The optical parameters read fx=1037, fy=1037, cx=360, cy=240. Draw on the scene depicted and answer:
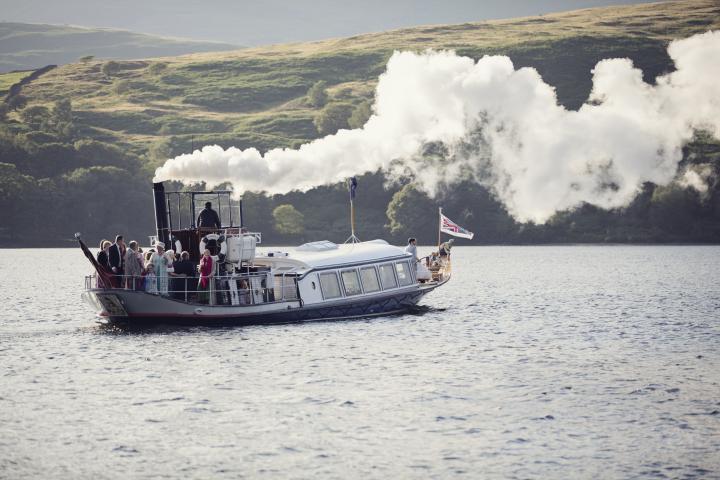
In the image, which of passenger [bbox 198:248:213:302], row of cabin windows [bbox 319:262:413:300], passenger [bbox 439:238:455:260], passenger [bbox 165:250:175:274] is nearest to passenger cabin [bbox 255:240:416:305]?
row of cabin windows [bbox 319:262:413:300]

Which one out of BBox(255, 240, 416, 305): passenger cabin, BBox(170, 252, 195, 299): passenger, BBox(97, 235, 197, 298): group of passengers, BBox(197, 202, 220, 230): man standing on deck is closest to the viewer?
BBox(97, 235, 197, 298): group of passengers

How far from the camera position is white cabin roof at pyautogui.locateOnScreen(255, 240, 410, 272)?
188ft

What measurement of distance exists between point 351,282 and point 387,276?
125 inches

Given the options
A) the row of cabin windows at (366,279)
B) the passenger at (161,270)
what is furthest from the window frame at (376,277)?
the passenger at (161,270)

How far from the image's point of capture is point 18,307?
77.0 m

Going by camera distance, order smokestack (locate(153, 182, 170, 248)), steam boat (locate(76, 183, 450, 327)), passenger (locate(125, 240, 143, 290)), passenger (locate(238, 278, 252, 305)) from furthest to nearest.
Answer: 1. smokestack (locate(153, 182, 170, 248))
2. passenger (locate(238, 278, 252, 305))
3. steam boat (locate(76, 183, 450, 327))
4. passenger (locate(125, 240, 143, 290))

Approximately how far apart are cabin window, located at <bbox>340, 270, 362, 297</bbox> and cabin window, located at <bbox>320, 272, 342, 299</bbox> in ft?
1.78

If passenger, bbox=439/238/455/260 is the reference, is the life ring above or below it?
above

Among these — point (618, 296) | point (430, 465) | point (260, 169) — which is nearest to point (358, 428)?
point (430, 465)

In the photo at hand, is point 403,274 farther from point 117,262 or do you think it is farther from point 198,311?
point 117,262

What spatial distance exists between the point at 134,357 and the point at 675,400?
76.7 ft

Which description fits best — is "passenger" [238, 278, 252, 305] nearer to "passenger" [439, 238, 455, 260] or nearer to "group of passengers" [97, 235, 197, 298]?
"group of passengers" [97, 235, 197, 298]

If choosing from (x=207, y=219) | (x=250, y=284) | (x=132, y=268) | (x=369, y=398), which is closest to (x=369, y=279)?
(x=250, y=284)

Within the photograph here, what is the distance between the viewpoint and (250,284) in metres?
55.1
